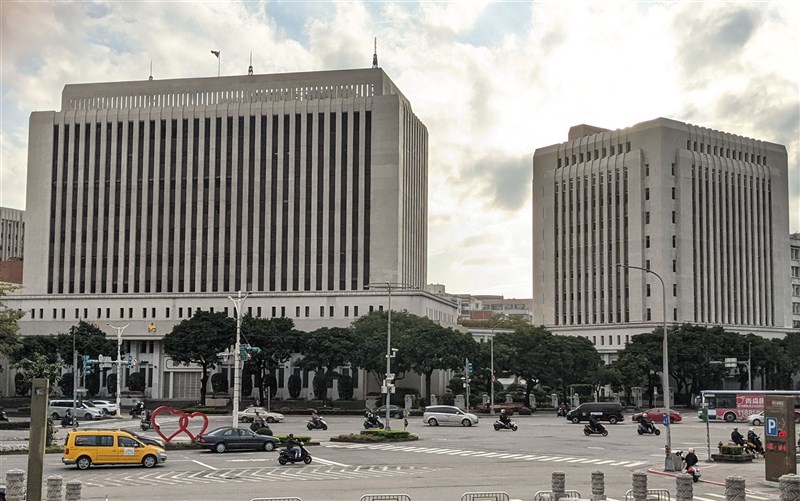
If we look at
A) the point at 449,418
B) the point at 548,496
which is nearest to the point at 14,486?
the point at 548,496

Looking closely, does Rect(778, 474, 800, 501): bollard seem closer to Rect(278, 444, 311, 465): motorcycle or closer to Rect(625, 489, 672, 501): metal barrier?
Rect(625, 489, 672, 501): metal barrier

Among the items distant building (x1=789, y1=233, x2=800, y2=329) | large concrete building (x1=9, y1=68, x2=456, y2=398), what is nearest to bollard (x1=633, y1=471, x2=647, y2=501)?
large concrete building (x1=9, y1=68, x2=456, y2=398)

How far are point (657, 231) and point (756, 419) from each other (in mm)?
55822

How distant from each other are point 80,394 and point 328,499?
6829 centimetres

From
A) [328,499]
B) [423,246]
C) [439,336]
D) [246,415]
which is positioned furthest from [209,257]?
→ [328,499]

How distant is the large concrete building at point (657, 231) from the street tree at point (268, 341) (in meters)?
54.5

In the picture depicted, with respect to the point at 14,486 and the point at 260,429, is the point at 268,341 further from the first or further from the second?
the point at 14,486

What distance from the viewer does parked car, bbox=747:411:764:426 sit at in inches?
3338

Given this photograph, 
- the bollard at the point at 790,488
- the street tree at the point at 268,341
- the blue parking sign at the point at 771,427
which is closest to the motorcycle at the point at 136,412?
the street tree at the point at 268,341

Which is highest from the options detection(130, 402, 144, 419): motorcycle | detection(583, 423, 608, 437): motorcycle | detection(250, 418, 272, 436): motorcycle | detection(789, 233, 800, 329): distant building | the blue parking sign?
detection(789, 233, 800, 329): distant building

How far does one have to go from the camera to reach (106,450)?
142ft

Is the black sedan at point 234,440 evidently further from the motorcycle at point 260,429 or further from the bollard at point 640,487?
the bollard at point 640,487

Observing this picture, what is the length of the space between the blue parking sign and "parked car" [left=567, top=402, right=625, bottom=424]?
4401cm

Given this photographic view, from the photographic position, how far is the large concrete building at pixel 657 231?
13888 cm
